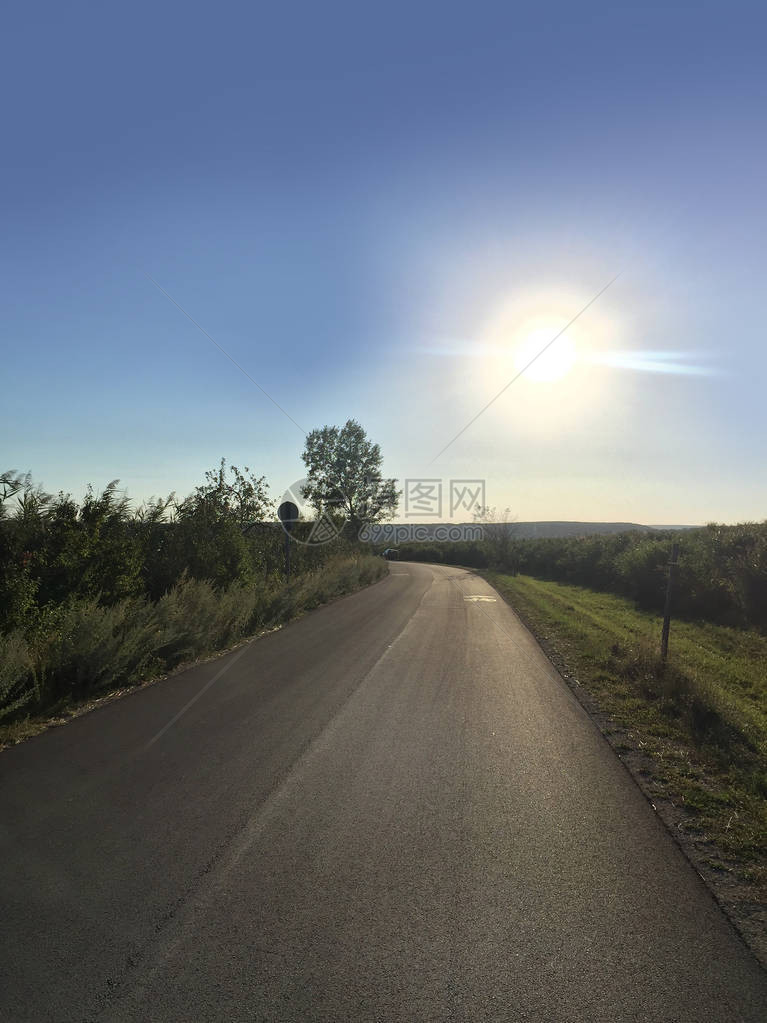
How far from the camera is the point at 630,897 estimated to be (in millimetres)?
3445

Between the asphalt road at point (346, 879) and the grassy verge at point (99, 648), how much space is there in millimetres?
572

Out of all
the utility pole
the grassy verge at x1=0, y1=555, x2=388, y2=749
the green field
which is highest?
the utility pole

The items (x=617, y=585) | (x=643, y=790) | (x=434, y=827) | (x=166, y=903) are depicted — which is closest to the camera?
(x=166, y=903)

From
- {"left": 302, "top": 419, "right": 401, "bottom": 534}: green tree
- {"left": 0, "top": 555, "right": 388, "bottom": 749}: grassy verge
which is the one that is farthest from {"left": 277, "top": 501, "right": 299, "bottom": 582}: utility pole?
{"left": 302, "top": 419, "right": 401, "bottom": 534}: green tree

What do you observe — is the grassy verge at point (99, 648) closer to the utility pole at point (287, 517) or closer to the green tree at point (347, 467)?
the utility pole at point (287, 517)

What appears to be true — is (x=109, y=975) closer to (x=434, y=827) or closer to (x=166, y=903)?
(x=166, y=903)

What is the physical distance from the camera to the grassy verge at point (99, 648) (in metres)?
6.74

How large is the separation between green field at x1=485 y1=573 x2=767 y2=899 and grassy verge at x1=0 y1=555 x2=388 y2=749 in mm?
6203

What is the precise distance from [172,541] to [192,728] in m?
8.02

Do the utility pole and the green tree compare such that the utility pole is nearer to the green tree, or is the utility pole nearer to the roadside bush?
the roadside bush

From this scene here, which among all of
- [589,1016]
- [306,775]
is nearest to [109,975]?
[589,1016]

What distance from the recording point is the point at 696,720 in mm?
7379

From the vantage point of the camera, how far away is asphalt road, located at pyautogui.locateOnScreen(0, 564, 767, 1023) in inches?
104

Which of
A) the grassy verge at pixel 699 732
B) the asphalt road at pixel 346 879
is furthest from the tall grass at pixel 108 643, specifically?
the grassy verge at pixel 699 732
